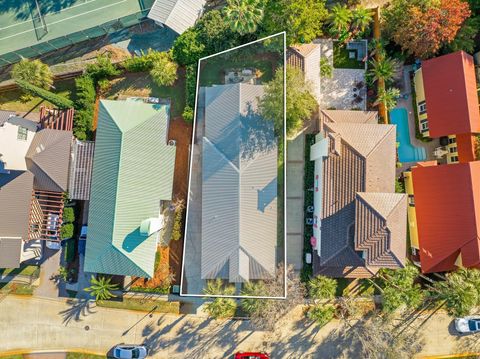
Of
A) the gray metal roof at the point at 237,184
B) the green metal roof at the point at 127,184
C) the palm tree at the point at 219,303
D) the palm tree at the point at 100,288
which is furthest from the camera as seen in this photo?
the palm tree at the point at 100,288

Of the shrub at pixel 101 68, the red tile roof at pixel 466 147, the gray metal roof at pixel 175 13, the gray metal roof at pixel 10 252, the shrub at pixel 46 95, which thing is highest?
the gray metal roof at pixel 175 13

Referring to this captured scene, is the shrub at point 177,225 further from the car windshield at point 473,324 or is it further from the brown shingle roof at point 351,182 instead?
the car windshield at point 473,324

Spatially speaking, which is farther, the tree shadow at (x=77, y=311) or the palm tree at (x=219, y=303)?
the tree shadow at (x=77, y=311)

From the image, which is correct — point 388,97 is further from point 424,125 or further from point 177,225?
point 177,225

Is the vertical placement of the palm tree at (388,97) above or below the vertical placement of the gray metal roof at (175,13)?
below

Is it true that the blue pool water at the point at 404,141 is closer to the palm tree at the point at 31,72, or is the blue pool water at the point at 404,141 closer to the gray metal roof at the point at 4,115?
the palm tree at the point at 31,72

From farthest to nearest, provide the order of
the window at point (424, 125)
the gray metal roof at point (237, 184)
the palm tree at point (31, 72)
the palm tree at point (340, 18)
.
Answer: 1. the window at point (424, 125)
2. the palm tree at point (31, 72)
3. the palm tree at point (340, 18)
4. the gray metal roof at point (237, 184)

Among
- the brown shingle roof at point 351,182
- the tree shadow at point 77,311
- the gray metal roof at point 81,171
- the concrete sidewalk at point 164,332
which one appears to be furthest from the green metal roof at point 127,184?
the brown shingle roof at point 351,182

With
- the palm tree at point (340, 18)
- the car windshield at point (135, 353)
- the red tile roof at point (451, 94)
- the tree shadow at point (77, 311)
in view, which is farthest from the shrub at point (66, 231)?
the red tile roof at point (451, 94)
